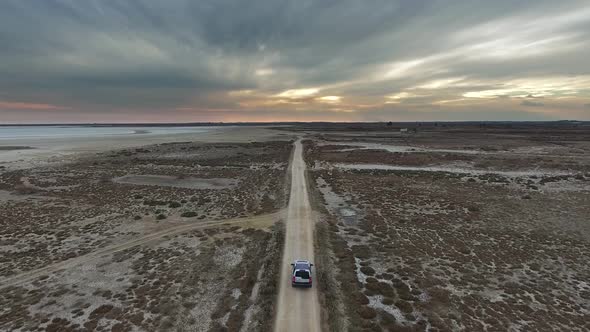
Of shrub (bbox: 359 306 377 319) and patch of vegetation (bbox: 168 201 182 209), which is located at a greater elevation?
patch of vegetation (bbox: 168 201 182 209)

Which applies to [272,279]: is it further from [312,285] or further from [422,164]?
[422,164]

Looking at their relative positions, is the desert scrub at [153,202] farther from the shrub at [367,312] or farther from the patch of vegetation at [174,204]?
the shrub at [367,312]

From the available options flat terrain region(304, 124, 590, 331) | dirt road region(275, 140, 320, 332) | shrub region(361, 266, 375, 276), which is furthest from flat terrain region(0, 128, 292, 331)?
shrub region(361, 266, 375, 276)

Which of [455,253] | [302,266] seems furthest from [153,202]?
[455,253]

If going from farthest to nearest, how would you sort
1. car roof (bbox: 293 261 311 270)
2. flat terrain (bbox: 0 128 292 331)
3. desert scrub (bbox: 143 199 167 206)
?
1. desert scrub (bbox: 143 199 167 206)
2. car roof (bbox: 293 261 311 270)
3. flat terrain (bbox: 0 128 292 331)

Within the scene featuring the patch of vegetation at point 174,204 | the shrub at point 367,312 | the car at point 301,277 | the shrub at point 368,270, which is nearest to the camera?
the shrub at point 367,312

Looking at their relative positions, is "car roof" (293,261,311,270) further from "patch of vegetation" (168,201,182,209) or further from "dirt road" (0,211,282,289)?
"patch of vegetation" (168,201,182,209)

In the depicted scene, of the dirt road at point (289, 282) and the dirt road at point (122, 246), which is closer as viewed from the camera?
the dirt road at point (289, 282)

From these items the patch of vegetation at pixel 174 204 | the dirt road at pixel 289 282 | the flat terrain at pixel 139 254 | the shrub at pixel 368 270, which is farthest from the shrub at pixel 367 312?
the patch of vegetation at pixel 174 204
